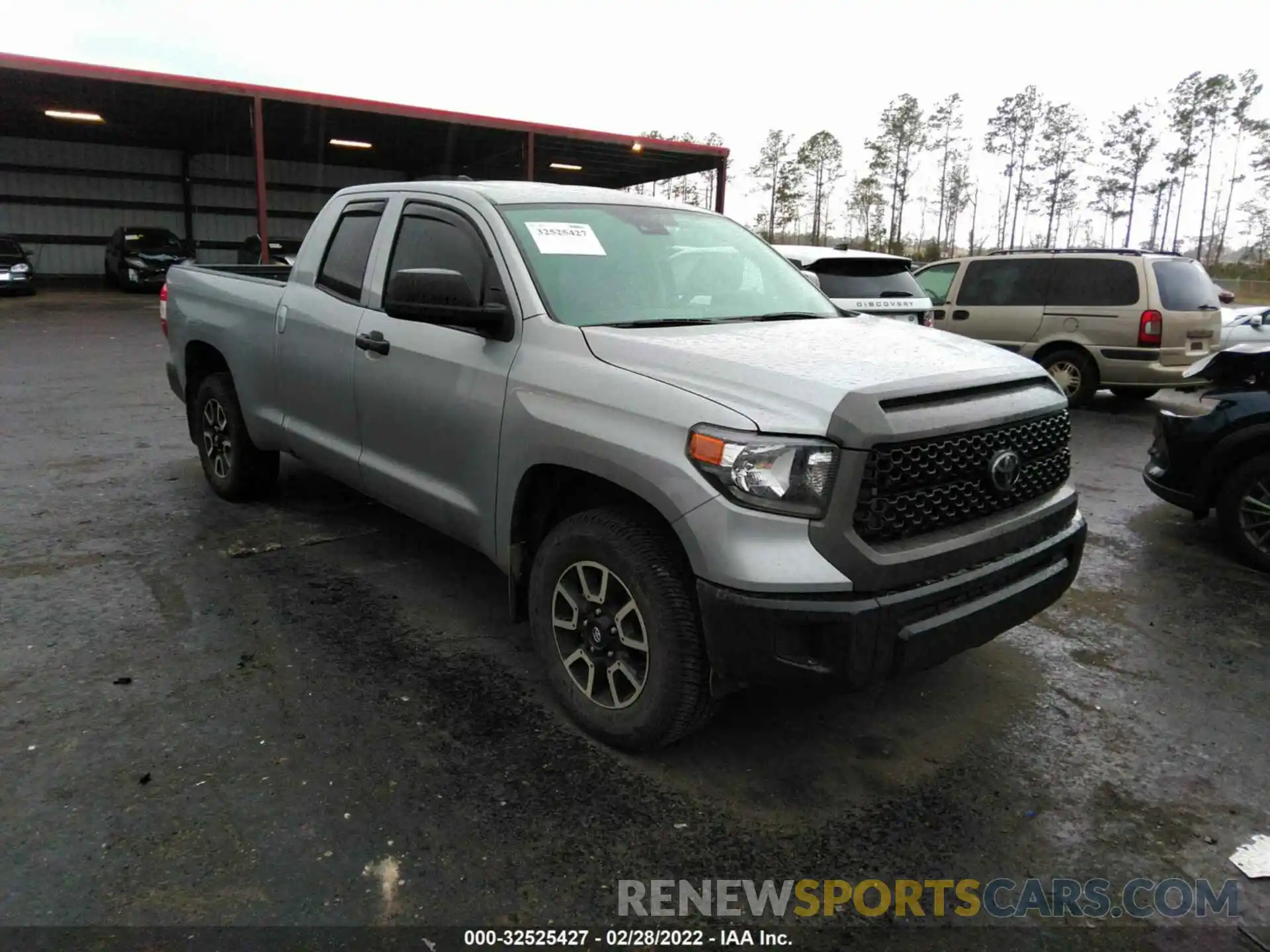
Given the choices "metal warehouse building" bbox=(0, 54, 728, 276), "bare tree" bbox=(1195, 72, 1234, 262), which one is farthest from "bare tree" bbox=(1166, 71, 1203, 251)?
"metal warehouse building" bbox=(0, 54, 728, 276)

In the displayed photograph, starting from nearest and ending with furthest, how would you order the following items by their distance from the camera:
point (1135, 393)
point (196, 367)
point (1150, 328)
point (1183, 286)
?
point (196, 367) < point (1150, 328) < point (1183, 286) < point (1135, 393)

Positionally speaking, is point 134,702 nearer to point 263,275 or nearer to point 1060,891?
point 1060,891

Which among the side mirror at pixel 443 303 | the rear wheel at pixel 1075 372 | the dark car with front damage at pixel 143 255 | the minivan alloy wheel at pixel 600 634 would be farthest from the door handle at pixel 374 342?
the dark car with front damage at pixel 143 255

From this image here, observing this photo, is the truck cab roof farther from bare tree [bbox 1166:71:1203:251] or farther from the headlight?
bare tree [bbox 1166:71:1203:251]

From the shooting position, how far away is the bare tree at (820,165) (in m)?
58.2

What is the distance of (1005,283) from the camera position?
415 inches

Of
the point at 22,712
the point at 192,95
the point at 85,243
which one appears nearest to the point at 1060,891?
the point at 22,712

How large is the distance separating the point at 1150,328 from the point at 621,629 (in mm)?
8789

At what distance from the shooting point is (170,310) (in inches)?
233

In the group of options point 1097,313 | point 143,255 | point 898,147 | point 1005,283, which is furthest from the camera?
point 898,147

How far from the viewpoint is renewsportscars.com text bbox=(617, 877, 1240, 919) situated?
2344 mm

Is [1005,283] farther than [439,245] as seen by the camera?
Yes

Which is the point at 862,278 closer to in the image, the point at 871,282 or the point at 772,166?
the point at 871,282

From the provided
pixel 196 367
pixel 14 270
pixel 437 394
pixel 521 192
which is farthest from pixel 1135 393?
pixel 14 270
